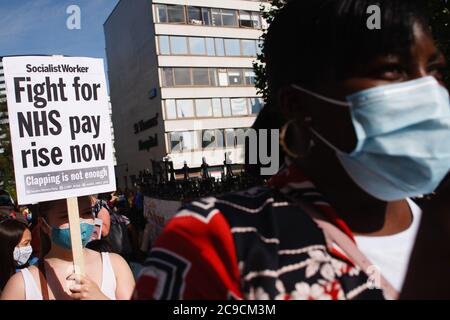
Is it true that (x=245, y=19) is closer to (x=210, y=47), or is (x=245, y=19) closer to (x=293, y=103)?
(x=210, y=47)

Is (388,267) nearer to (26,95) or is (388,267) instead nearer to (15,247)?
(26,95)

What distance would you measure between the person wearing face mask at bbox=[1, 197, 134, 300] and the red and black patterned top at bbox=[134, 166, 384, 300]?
51.5 inches

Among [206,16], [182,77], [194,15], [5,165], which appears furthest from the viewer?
[5,165]

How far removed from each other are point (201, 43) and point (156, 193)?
84.0 feet

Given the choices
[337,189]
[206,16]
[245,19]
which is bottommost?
[337,189]

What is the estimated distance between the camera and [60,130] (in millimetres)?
2506

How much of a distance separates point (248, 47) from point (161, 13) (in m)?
7.67

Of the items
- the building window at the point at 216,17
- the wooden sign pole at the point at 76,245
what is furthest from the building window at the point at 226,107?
the wooden sign pole at the point at 76,245

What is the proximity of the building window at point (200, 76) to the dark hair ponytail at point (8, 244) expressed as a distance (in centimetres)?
3303

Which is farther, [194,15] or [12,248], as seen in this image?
[194,15]

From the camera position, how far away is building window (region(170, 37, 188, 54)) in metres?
35.5

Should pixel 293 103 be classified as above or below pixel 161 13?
below

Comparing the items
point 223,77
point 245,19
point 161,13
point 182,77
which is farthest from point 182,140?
point 245,19
